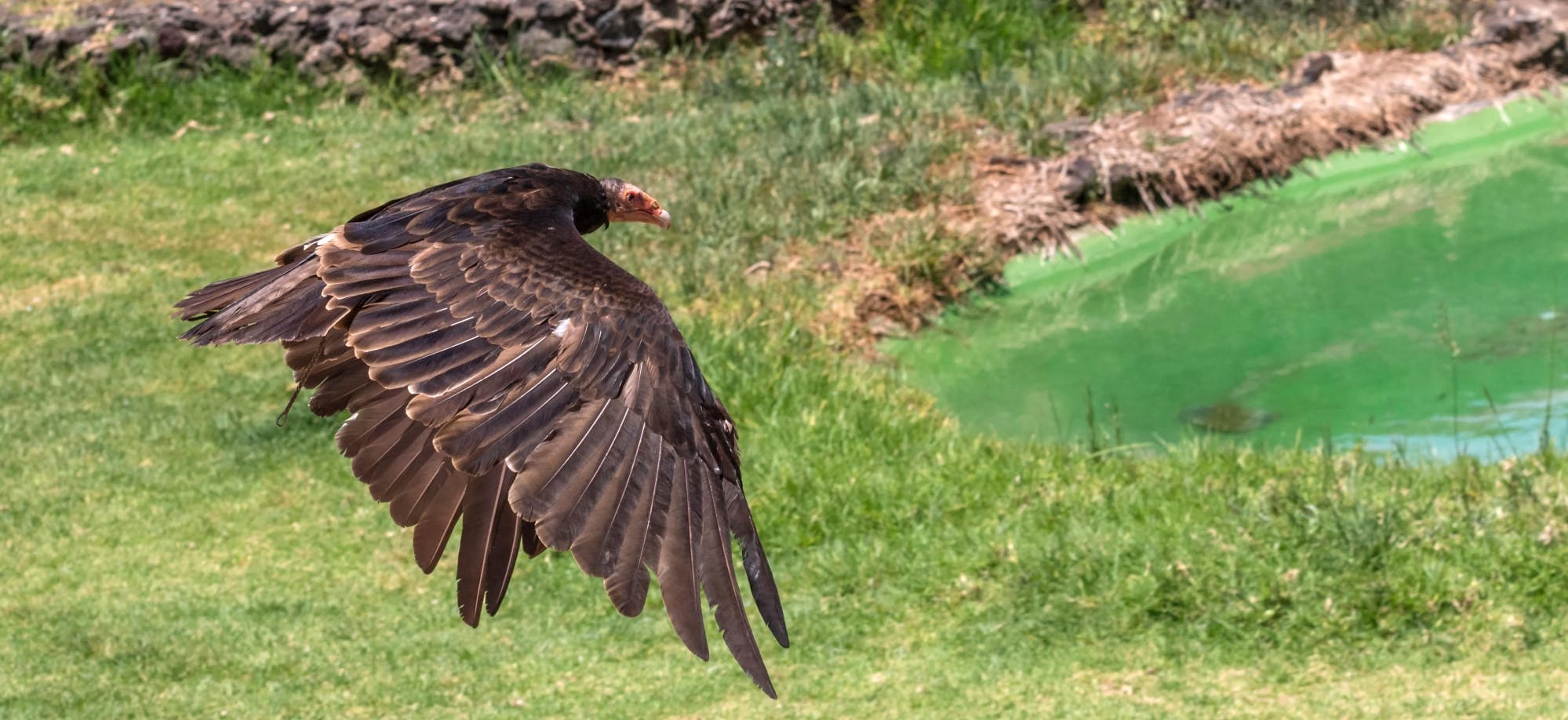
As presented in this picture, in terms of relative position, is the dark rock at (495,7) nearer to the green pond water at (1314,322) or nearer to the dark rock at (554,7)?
the dark rock at (554,7)

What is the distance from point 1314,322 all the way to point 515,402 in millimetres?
5824

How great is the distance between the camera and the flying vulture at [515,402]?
11.0 ft

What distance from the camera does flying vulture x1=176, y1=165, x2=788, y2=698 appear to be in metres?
3.34

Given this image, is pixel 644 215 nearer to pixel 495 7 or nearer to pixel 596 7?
pixel 495 7

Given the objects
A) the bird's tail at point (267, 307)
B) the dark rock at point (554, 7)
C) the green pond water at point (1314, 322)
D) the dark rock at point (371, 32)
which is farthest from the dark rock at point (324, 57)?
the bird's tail at point (267, 307)

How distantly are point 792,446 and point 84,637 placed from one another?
8.36 ft

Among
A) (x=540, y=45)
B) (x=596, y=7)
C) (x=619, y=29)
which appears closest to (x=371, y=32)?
(x=540, y=45)

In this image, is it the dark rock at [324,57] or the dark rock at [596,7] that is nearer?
the dark rock at [324,57]

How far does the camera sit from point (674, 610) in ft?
10.4

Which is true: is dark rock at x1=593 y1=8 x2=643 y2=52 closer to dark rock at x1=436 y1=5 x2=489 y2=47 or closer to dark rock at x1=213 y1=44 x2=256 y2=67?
dark rock at x1=436 y1=5 x2=489 y2=47

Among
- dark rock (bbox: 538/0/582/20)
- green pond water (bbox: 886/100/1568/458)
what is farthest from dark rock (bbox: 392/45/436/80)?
green pond water (bbox: 886/100/1568/458)

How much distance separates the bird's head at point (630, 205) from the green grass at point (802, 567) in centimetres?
137

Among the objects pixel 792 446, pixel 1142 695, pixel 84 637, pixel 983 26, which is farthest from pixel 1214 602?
pixel 983 26

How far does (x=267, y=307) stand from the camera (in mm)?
4184
